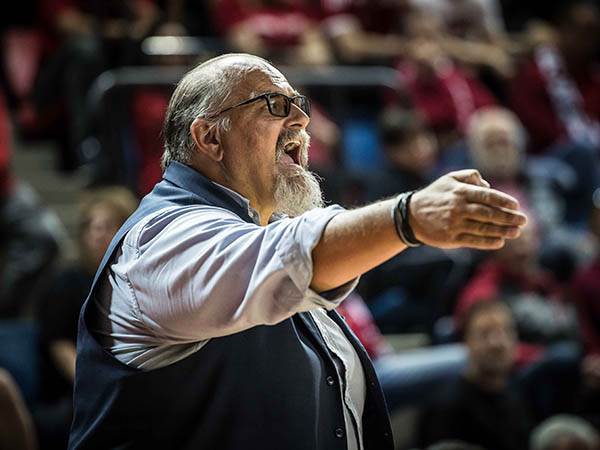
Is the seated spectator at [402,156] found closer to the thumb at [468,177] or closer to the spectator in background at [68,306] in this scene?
the spectator in background at [68,306]

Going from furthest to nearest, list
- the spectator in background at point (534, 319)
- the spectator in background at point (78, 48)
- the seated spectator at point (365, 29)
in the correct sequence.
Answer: the seated spectator at point (365, 29) → the spectator in background at point (78, 48) → the spectator in background at point (534, 319)

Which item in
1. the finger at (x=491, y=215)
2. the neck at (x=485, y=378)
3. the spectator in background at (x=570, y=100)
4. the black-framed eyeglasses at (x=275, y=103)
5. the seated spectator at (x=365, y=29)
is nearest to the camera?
the finger at (x=491, y=215)

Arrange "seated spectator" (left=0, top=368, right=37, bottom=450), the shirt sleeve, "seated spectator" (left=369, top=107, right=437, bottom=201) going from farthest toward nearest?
"seated spectator" (left=369, top=107, right=437, bottom=201), "seated spectator" (left=0, top=368, right=37, bottom=450), the shirt sleeve

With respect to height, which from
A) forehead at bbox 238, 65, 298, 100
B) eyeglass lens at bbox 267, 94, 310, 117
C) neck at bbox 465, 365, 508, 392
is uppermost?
forehead at bbox 238, 65, 298, 100

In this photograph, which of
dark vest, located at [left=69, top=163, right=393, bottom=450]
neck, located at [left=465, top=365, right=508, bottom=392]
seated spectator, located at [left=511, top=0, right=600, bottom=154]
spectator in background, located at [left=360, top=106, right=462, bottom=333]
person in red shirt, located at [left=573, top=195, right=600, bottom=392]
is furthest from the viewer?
seated spectator, located at [left=511, top=0, right=600, bottom=154]

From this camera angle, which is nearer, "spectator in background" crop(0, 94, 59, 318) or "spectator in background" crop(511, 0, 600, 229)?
"spectator in background" crop(0, 94, 59, 318)

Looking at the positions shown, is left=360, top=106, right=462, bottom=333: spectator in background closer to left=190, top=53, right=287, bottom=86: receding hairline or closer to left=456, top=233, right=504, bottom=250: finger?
left=190, top=53, right=287, bottom=86: receding hairline

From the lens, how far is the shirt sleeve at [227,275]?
1.73m

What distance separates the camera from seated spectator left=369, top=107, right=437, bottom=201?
5.23 meters

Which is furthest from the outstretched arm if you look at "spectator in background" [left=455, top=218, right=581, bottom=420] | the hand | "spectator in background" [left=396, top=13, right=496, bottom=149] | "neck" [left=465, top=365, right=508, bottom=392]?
"spectator in background" [left=396, top=13, right=496, bottom=149]

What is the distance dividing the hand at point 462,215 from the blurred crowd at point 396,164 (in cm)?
141

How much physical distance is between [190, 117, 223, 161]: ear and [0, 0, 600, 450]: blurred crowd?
4.02 ft

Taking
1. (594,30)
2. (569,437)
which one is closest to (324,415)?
(569,437)

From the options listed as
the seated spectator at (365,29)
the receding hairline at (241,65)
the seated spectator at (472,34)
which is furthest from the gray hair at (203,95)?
the seated spectator at (472,34)
